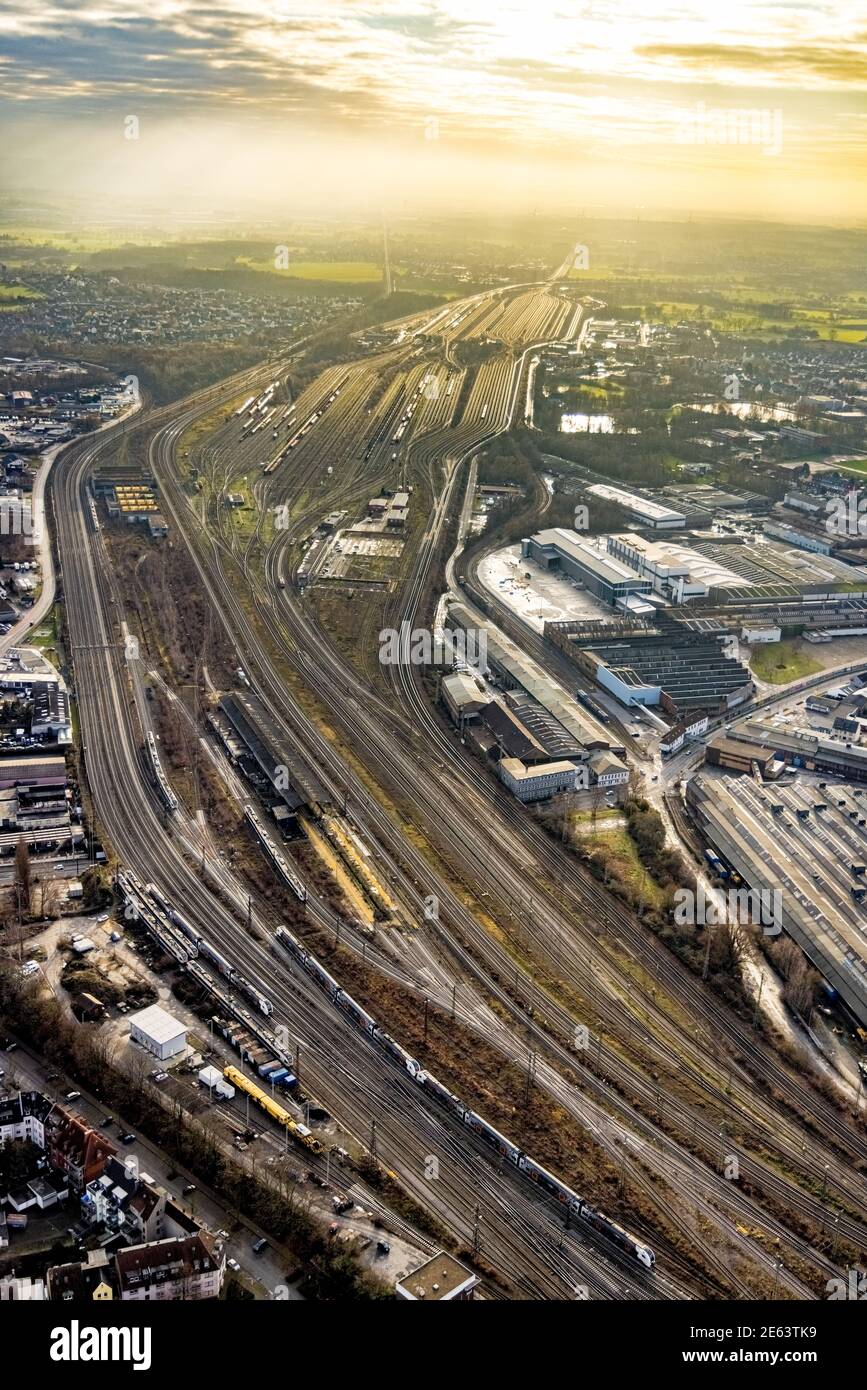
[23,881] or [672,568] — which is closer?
[23,881]

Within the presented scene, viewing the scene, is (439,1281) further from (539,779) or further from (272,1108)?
(539,779)

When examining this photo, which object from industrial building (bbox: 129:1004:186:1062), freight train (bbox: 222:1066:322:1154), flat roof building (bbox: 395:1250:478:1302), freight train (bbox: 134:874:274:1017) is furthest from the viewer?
freight train (bbox: 134:874:274:1017)

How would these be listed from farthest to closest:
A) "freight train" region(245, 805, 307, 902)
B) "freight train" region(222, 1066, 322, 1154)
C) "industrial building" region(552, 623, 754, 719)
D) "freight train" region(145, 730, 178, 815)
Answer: "industrial building" region(552, 623, 754, 719) → "freight train" region(145, 730, 178, 815) → "freight train" region(245, 805, 307, 902) → "freight train" region(222, 1066, 322, 1154)

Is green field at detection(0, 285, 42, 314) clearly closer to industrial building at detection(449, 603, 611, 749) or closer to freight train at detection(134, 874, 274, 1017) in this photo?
industrial building at detection(449, 603, 611, 749)

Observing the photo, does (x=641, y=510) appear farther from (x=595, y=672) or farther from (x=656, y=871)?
(x=656, y=871)

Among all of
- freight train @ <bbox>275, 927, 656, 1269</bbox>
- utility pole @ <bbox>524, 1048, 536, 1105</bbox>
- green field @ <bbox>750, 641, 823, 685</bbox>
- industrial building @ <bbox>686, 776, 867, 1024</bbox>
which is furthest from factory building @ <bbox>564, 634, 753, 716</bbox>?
utility pole @ <bbox>524, 1048, 536, 1105</bbox>

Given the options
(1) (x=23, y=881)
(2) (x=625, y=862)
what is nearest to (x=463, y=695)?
(2) (x=625, y=862)
